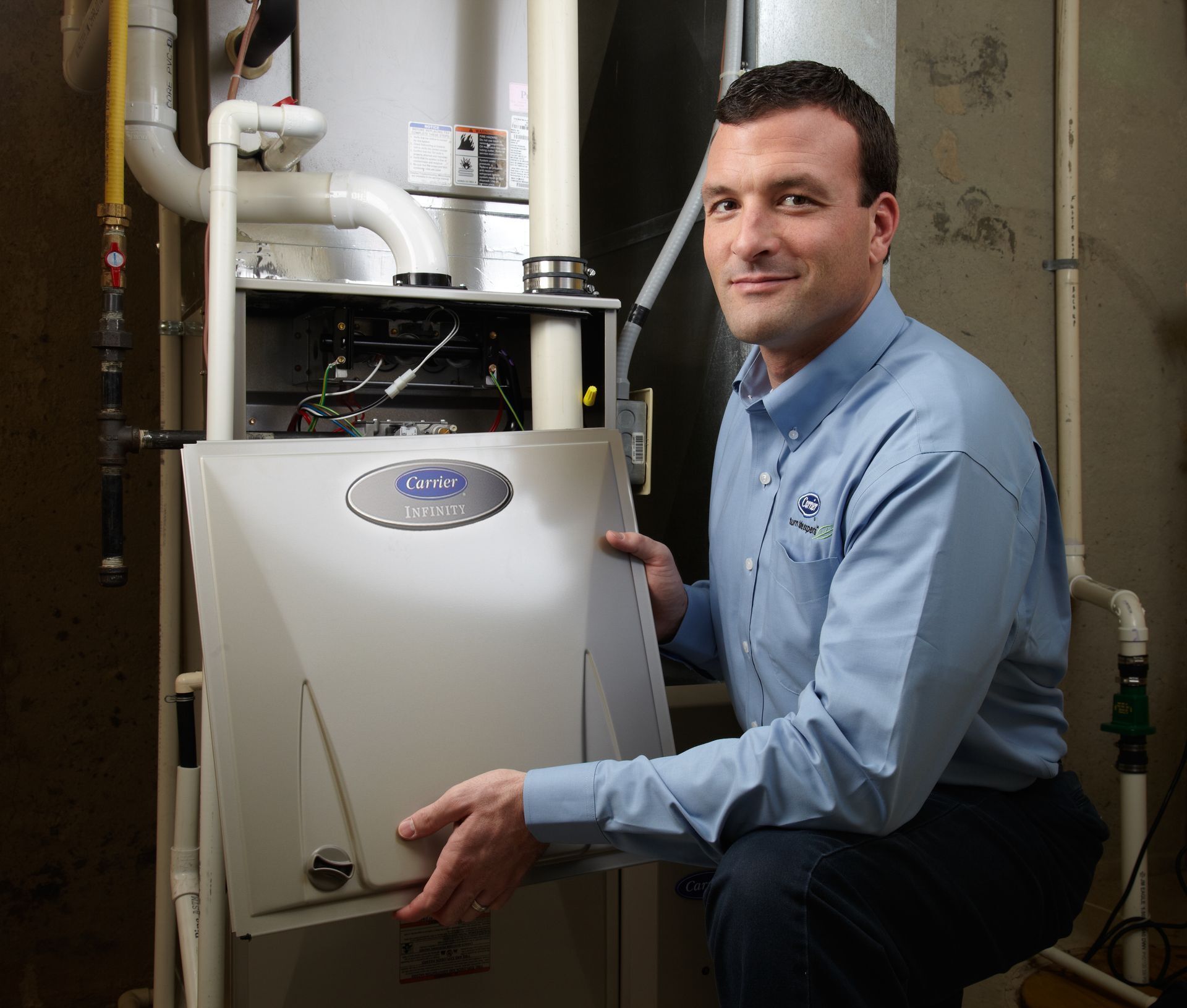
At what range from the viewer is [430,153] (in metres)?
1.61

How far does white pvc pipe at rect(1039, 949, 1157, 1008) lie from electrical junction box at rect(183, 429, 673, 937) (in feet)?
4.21

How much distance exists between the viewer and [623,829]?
0.97 metres


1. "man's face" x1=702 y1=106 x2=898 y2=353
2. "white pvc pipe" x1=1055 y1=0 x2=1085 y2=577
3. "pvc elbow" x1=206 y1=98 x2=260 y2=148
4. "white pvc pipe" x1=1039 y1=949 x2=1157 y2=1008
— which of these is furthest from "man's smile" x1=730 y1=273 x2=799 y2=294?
"white pvc pipe" x1=1039 y1=949 x2=1157 y2=1008

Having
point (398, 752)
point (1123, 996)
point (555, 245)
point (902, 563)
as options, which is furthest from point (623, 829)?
point (1123, 996)

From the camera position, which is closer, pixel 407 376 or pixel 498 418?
pixel 407 376

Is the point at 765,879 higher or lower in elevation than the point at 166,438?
lower

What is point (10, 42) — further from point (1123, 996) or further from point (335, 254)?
point (1123, 996)

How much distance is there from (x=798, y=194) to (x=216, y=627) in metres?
0.76

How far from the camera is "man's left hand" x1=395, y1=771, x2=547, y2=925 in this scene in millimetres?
928

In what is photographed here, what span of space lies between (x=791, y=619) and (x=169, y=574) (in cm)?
114

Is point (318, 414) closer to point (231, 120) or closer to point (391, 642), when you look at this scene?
point (231, 120)

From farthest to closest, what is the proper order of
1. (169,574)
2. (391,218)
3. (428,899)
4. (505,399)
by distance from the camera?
(169,574) → (505,399) → (391,218) → (428,899)

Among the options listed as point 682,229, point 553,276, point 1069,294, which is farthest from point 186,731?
point 1069,294

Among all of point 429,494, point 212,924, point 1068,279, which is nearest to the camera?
point 429,494
